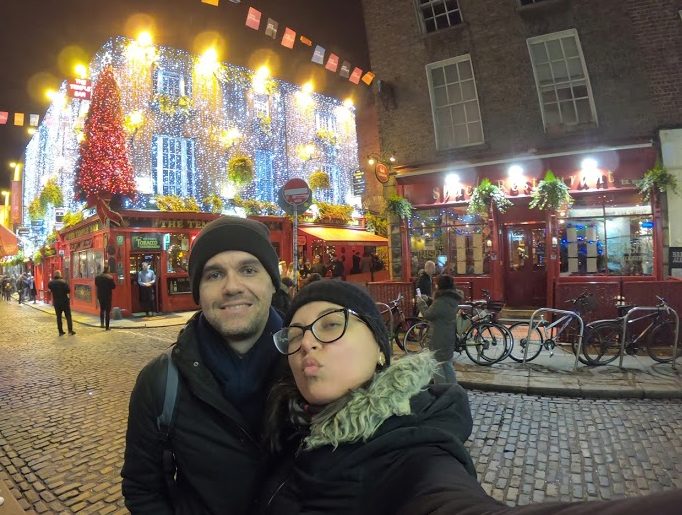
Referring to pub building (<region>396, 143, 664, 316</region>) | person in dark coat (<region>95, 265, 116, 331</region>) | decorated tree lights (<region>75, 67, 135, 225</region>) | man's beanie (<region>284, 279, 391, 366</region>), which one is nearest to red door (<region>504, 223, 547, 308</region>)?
pub building (<region>396, 143, 664, 316</region>)

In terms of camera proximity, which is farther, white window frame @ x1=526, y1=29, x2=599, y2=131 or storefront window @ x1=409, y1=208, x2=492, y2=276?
storefront window @ x1=409, y1=208, x2=492, y2=276

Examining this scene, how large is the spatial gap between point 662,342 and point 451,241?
6511 millimetres

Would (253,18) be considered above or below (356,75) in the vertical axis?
below

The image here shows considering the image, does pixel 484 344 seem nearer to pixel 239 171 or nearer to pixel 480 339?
pixel 480 339

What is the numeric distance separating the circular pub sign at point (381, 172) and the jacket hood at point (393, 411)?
12.5 m

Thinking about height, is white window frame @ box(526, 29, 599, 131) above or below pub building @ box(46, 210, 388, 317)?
above

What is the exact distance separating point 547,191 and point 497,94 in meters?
3.76

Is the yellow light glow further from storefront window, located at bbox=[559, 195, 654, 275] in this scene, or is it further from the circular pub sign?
storefront window, located at bbox=[559, 195, 654, 275]

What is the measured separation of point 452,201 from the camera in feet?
43.9

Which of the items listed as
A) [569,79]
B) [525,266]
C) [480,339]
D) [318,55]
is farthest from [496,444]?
[318,55]

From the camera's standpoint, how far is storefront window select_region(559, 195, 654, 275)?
1124 centimetres

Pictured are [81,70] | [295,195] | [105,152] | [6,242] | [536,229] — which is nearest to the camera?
[295,195]

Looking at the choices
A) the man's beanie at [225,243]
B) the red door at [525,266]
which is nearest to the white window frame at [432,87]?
the red door at [525,266]

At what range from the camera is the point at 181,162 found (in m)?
19.2
